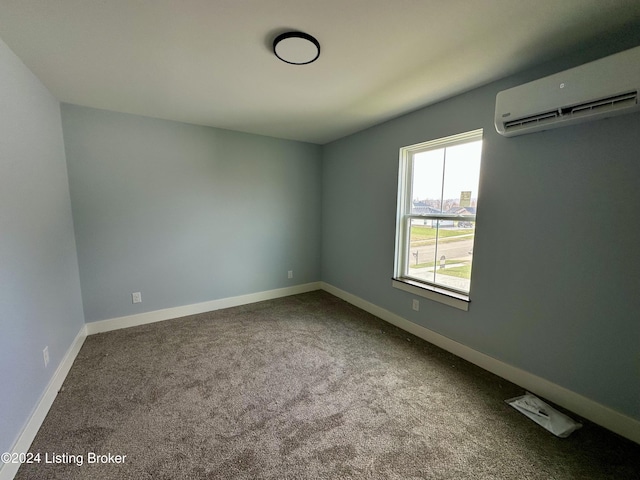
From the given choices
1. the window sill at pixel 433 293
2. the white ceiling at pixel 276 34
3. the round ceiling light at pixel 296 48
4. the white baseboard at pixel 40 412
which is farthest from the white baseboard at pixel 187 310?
the round ceiling light at pixel 296 48

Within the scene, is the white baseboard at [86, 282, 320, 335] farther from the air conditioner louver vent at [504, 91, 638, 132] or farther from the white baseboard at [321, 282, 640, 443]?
the air conditioner louver vent at [504, 91, 638, 132]

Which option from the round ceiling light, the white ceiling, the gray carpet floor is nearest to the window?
the white ceiling

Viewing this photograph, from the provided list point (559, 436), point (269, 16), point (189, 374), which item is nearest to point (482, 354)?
point (559, 436)

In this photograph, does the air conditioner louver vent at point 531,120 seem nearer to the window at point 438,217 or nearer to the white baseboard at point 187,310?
the window at point 438,217

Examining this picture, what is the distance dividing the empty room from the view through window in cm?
3

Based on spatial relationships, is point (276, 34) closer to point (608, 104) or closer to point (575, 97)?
point (575, 97)

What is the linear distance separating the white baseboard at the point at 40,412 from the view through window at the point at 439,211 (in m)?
3.12

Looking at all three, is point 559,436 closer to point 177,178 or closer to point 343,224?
point 343,224

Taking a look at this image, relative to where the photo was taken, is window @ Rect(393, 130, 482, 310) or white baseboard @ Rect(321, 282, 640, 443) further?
window @ Rect(393, 130, 482, 310)

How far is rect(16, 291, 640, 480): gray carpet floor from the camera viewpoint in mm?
1328

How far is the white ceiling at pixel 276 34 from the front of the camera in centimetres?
131

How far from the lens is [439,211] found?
8.44 feet

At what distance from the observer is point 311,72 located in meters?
1.93

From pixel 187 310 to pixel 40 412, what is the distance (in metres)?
1.68
